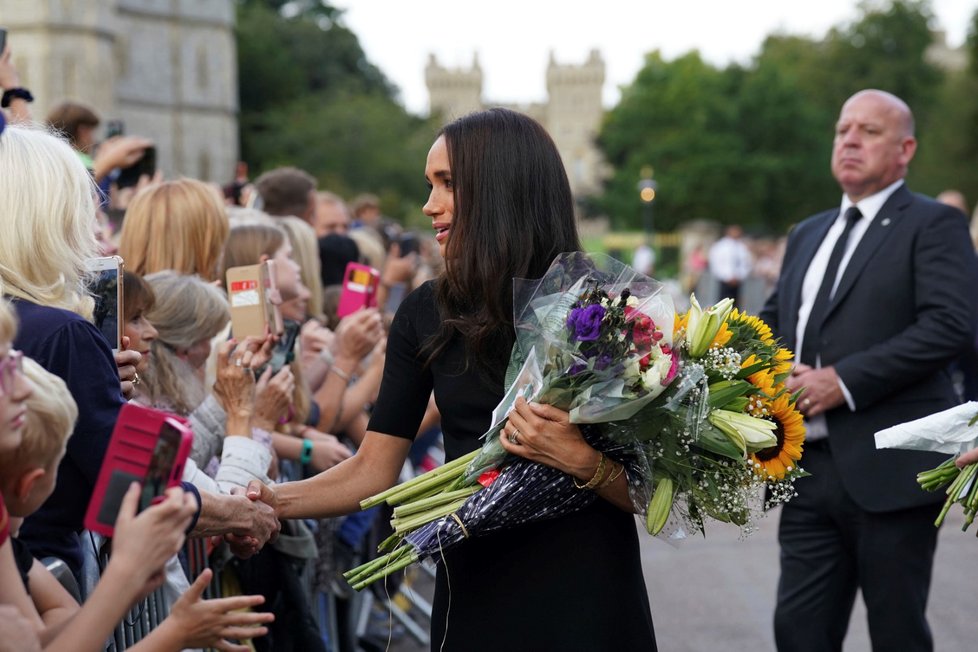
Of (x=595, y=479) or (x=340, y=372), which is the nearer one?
(x=595, y=479)

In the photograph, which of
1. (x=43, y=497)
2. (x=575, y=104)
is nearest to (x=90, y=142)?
(x=43, y=497)

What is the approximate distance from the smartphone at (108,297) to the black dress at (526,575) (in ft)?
2.67

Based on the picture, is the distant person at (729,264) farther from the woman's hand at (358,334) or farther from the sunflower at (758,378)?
the sunflower at (758,378)

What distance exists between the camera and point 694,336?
139 inches

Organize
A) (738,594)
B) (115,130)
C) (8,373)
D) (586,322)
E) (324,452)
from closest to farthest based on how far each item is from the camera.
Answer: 1. (8,373)
2. (586,322)
3. (324,452)
4. (115,130)
5. (738,594)

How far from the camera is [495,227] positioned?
11.9ft

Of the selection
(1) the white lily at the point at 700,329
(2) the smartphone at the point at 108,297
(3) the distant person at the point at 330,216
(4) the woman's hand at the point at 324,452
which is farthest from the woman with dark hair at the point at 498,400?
(3) the distant person at the point at 330,216

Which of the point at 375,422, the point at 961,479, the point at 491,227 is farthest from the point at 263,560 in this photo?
the point at 961,479

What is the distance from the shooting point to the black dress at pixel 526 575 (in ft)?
11.4

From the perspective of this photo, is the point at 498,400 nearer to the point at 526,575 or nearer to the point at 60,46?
the point at 526,575

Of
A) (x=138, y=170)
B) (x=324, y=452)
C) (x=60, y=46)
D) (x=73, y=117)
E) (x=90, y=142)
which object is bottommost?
(x=324, y=452)

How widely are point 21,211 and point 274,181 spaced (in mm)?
4667

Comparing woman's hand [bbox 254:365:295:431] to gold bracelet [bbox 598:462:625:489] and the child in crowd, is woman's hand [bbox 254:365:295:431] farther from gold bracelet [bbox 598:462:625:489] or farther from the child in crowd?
the child in crowd

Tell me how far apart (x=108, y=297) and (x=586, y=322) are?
4.75 feet
